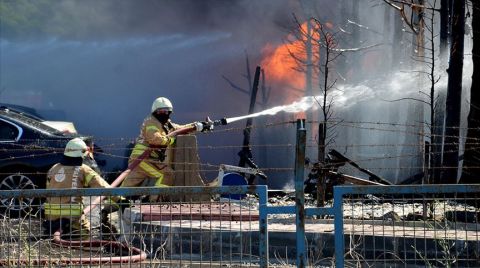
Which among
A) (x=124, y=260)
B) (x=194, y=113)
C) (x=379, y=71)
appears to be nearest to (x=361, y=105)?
(x=379, y=71)

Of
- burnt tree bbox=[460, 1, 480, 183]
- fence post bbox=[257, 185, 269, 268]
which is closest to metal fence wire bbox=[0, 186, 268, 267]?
fence post bbox=[257, 185, 269, 268]

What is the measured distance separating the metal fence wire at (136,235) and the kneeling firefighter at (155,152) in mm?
769

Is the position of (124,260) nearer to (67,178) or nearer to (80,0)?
(67,178)

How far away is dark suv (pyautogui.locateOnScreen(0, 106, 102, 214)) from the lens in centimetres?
1213

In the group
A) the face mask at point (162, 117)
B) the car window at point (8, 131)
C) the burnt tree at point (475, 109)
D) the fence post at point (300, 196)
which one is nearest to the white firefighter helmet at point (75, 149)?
the face mask at point (162, 117)

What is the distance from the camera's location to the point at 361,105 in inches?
898

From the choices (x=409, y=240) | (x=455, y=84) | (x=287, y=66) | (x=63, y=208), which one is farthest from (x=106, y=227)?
(x=287, y=66)

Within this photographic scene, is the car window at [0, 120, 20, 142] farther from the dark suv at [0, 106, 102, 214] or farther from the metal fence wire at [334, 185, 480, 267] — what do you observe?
the metal fence wire at [334, 185, 480, 267]

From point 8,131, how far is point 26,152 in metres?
0.54

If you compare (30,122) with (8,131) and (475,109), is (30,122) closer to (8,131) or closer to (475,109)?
(8,131)

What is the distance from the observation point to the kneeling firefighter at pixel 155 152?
1055 centimetres

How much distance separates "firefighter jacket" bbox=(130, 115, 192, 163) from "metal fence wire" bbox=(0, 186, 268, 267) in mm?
947

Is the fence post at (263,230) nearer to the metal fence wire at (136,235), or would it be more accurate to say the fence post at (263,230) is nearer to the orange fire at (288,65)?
the metal fence wire at (136,235)

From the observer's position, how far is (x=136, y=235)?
6281mm
